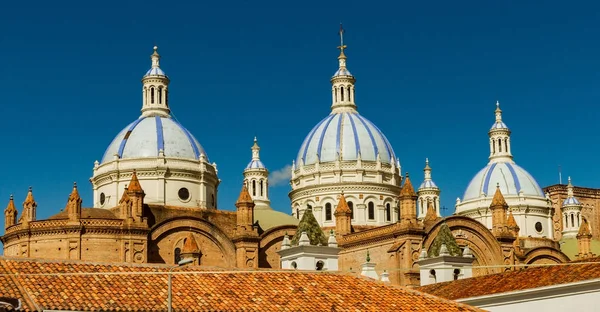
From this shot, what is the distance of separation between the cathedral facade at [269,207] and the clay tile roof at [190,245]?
0.14m

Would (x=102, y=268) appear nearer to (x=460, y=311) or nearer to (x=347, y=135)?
(x=460, y=311)

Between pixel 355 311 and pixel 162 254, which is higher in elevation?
pixel 162 254

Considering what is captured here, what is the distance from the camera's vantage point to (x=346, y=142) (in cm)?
8056

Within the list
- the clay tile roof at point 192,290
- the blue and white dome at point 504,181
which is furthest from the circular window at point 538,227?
the clay tile roof at point 192,290

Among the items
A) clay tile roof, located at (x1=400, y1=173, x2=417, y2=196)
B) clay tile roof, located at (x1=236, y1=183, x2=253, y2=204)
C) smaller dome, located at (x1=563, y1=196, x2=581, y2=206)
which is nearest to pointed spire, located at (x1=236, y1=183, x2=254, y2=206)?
clay tile roof, located at (x1=236, y1=183, x2=253, y2=204)

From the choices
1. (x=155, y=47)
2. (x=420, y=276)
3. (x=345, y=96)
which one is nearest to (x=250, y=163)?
(x=345, y=96)

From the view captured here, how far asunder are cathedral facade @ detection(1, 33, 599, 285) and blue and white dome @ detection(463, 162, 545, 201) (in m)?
0.10

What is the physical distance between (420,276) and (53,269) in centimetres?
2706

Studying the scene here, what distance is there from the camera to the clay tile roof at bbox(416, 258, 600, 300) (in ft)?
122

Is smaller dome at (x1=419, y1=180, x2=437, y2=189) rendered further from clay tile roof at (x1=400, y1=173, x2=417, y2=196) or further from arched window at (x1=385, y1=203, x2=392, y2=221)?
clay tile roof at (x1=400, y1=173, x2=417, y2=196)

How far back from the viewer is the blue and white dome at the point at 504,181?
87562 millimetres

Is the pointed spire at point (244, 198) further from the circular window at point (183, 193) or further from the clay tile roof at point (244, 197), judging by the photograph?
the circular window at point (183, 193)

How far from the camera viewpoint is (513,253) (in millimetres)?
70438

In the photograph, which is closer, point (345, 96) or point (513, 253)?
point (513, 253)
